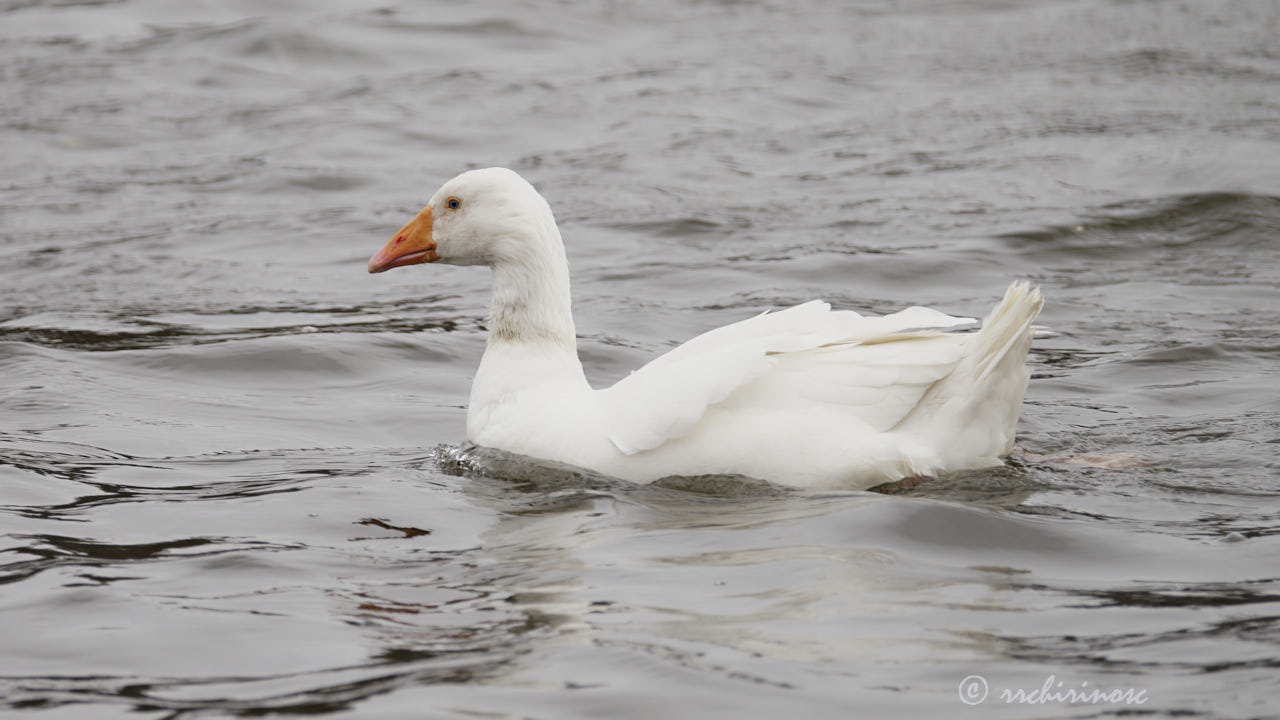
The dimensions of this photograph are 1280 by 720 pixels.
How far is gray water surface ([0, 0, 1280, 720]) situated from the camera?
4.51 meters

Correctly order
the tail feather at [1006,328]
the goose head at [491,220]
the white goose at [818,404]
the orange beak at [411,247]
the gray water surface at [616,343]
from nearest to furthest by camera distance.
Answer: the gray water surface at [616,343] → the tail feather at [1006,328] → the white goose at [818,404] → the goose head at [491,220] → the orange beak at [411,247]

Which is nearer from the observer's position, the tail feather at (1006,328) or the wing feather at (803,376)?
the tail feather at (1006,328)

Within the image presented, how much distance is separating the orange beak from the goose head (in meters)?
0.02

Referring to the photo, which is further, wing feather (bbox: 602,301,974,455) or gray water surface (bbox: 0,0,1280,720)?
wing feather (bbox: 602,301,974,455)

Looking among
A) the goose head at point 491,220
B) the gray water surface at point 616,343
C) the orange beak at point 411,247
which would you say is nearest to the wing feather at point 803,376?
the gray water surface at point 616,343

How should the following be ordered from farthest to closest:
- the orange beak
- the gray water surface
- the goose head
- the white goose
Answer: the orange beak < the goose head < the white goose < the gray water surface

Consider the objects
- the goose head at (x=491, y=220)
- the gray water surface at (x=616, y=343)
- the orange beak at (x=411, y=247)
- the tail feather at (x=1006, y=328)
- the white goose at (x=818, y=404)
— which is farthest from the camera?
the orange beak at (x=411, y=247)

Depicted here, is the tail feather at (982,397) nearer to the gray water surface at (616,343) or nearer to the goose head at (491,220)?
the gray water surface at (616,343)

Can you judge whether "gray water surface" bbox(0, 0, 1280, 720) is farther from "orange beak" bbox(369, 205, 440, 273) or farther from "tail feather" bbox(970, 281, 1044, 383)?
"orange beak" bbox(369, 205, 440, 273)

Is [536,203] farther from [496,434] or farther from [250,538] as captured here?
[250,538]

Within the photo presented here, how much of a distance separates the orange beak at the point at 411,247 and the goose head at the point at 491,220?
0.07 ft

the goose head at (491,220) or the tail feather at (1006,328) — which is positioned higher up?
the goose head at (491,220)

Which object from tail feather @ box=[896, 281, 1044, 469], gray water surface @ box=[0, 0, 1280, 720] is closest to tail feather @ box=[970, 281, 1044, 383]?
tail feather @ box=[896, 281, 1044, 469]

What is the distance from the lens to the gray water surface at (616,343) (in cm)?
451
